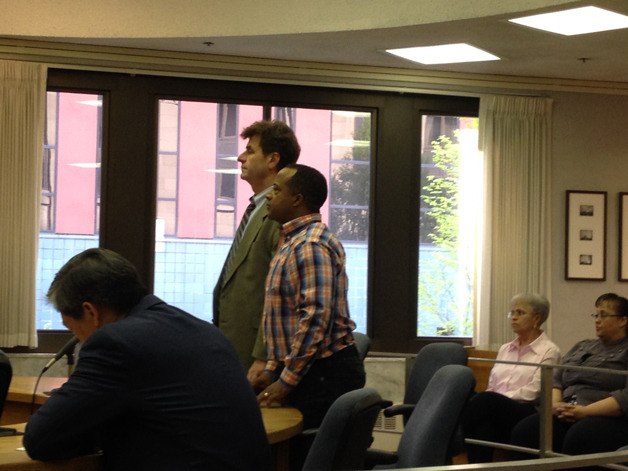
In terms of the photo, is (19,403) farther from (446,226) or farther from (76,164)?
(446,226)

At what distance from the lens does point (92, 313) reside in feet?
8.80

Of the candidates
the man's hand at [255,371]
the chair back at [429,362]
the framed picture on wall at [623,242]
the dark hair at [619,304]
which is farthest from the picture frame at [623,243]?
the man's hand at [255,371]

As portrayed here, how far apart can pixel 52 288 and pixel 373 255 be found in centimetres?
590

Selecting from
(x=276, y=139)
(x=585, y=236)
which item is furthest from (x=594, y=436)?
(x=585, y=236)

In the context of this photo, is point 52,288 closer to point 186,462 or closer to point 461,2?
point 186,462

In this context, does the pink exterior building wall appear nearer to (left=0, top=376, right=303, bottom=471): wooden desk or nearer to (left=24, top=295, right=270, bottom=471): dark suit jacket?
(left=0, top=376, right=303, bottom=471): wooden desk

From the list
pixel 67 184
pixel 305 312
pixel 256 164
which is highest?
pixel 67 184

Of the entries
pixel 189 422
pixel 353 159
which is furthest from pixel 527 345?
pixel 189 422

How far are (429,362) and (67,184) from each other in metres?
3.65

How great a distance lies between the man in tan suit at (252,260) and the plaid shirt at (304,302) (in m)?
0.18

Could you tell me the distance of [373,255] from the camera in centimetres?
852

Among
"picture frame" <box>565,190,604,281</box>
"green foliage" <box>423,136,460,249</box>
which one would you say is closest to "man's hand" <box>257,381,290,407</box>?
"green foliage" <box>423,136,460,249</box>

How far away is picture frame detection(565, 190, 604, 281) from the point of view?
340 inches

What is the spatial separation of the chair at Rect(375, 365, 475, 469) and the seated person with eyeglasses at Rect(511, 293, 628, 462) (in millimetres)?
1975
